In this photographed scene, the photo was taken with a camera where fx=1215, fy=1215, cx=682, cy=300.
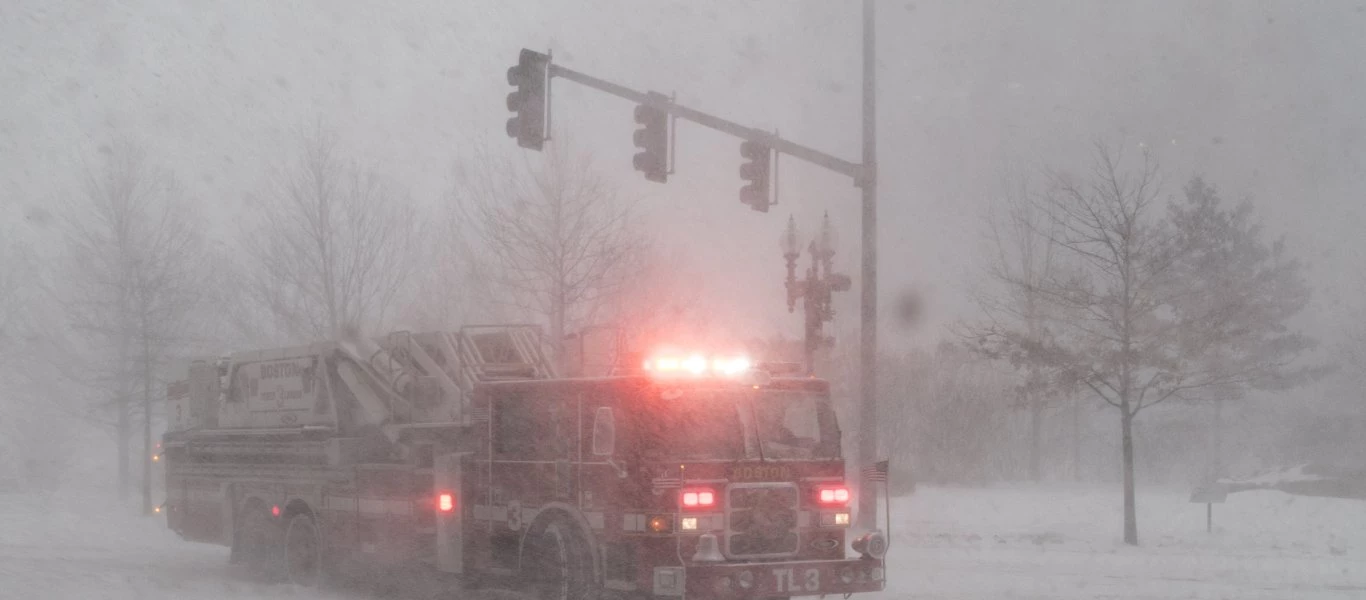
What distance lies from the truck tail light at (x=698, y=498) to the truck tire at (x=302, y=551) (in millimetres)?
5792

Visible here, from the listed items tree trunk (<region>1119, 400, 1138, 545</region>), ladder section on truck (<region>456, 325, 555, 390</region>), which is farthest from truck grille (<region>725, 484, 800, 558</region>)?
tree trunk (<region>1119, 400, 1138, 545</region>)

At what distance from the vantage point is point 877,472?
433 inches

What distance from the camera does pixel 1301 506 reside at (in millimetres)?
22922

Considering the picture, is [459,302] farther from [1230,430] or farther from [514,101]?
[1230,430]

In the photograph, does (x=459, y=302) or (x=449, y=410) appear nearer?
(x=449, y=410)

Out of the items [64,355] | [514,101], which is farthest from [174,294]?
[514,101]

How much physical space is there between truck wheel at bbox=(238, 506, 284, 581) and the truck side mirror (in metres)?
5.97

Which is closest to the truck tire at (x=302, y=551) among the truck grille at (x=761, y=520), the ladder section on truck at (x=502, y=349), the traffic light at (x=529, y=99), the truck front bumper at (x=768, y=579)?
the ladder section on truck at (x=502, y=349)

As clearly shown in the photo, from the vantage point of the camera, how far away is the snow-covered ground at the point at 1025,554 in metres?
13.5

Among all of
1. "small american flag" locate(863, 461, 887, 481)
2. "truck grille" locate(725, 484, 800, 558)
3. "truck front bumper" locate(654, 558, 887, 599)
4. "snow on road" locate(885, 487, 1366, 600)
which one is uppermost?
"small american flag" locate(863, 461, 887, 481)

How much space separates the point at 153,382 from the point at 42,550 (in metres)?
10.8

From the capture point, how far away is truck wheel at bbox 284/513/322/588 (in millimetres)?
13844

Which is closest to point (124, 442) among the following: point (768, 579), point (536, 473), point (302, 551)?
point (302, 551)

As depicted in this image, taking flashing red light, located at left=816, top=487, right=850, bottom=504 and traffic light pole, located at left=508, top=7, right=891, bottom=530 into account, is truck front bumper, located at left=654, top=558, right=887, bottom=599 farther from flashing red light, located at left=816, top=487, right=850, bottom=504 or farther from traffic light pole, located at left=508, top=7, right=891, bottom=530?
traffic light pole, located at left=508, top=7, right=891, bottom=530
